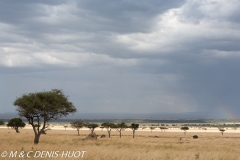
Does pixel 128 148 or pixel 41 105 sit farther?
pixel 41 105

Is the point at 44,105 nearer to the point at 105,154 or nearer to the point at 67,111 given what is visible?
the point at 67,111

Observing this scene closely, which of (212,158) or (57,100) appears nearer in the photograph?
(212,158)

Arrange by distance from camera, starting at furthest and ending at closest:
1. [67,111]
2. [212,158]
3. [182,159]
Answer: [67,111], [212,158], [182,159]

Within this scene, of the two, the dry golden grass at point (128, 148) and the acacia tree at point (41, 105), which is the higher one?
the acacia tree at point (41, 105)

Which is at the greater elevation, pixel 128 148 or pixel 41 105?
pixel 41 105

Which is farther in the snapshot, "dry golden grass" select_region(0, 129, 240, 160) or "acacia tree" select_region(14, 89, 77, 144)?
"acacia tree" select_region(14, 89, 77, 144)

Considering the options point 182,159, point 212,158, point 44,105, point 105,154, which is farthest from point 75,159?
point 44,105

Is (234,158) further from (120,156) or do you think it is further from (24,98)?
(24,98)

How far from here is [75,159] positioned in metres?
14.6

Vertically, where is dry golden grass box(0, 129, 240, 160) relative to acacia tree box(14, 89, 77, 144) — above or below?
below

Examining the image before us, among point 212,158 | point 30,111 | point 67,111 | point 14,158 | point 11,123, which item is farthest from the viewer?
point 11,123

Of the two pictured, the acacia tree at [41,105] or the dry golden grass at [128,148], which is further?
the acacia tree at [41,105]

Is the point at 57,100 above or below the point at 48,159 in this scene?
above

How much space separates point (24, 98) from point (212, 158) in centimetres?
3428
